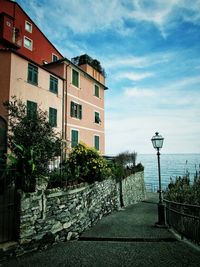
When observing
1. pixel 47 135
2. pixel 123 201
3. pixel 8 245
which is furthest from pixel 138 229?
pixel 123 201

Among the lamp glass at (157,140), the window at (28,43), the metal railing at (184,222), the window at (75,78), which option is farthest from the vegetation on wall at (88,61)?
the metal railing at (184,222)

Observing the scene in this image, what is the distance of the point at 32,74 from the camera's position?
14516mm

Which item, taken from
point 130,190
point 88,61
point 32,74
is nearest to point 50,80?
point 32,74

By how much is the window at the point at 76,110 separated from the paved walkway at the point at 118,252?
41.7ft

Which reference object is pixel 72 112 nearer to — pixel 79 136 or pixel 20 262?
pixel 79 136

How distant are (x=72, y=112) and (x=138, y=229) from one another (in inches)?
497

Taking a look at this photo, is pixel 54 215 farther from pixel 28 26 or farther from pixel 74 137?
pixel 28 26

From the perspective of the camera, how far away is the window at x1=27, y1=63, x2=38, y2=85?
1428 centimetres

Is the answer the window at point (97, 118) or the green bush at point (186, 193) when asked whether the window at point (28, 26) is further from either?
the green bush at point (186, 193)

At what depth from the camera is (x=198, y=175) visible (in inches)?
436

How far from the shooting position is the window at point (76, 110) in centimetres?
1831

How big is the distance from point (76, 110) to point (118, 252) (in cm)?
1482

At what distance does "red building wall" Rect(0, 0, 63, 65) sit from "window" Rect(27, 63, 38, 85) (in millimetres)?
4504

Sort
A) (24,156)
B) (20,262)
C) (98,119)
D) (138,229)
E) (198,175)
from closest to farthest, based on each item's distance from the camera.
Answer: (20,262) → (24,156) → (138,229) → (198,175) → (98,119)
